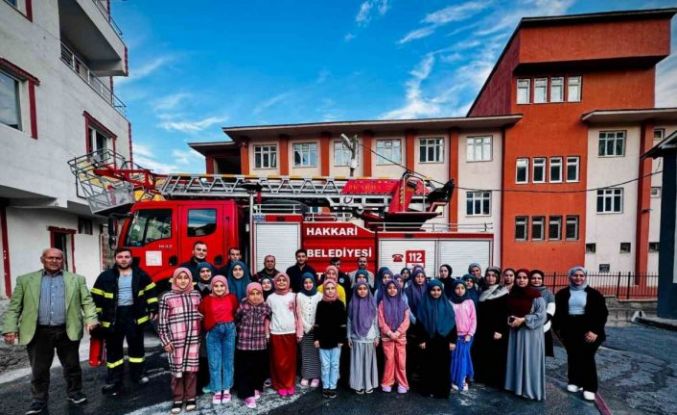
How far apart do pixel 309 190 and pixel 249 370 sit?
4317 millimetres

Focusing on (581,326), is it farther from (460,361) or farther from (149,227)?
(149,227)

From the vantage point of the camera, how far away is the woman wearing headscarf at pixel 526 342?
3.45m

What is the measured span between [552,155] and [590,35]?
19.2ft

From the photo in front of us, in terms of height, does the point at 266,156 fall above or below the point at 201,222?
above

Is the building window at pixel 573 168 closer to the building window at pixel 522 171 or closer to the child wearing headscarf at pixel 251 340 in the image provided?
the building window at pixel 522 171

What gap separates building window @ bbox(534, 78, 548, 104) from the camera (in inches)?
517

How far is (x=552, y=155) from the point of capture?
13000 millimetres

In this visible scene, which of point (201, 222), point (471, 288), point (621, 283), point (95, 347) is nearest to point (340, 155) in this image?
point (201, 222)

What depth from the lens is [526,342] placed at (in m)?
3.49

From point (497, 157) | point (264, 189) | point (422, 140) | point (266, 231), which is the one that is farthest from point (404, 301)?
point (497, 157)

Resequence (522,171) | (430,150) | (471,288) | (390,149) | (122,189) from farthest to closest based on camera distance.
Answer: (390,149), (430,150), (522,171), (122,189), (471,288)

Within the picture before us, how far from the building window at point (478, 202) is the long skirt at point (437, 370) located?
1133 centimetres

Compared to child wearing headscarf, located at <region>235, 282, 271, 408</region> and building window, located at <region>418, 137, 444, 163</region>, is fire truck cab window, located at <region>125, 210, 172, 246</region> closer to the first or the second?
child wearing headscarf, located at <region>235, 282, 271, 408</region>

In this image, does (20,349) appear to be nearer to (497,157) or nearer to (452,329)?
(452,329)
